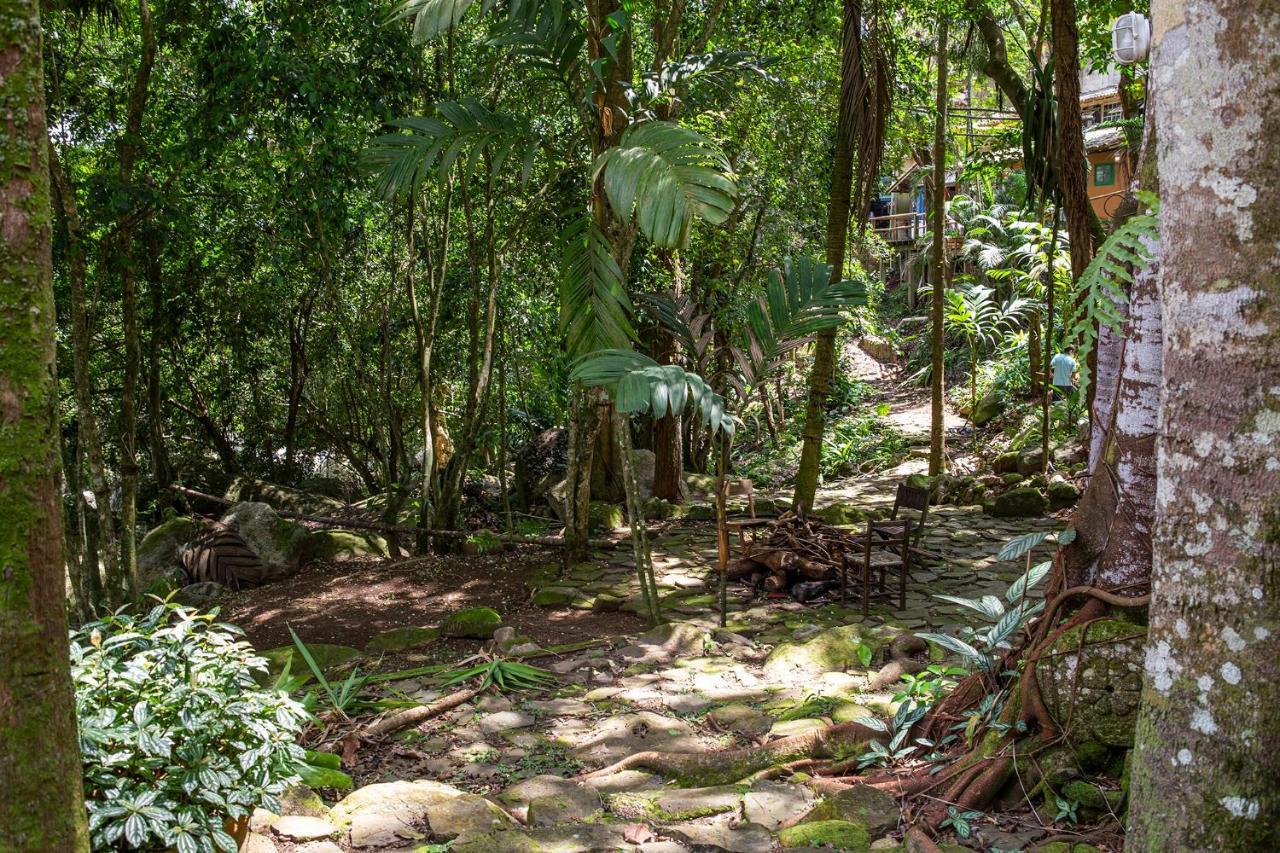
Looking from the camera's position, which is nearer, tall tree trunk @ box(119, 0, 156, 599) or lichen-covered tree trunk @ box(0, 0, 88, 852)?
lichen-covered tree trunk @ box(0, 0, 88, 852)

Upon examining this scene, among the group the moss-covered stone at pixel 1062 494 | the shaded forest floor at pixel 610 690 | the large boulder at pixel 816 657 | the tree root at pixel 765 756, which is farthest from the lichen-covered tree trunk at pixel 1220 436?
the moss-covered stone at pixel 1062 494

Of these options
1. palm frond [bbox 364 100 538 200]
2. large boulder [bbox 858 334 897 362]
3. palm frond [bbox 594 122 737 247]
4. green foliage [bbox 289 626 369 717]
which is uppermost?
palm frond [bbox 364 100 538 200]

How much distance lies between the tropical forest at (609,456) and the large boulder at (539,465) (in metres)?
0.05

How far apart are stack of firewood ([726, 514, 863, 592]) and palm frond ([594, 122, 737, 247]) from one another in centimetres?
254

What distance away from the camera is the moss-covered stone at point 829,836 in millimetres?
2756

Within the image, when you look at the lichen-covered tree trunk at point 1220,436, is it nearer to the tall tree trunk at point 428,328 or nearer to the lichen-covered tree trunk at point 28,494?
the lichen-covered tree trunk at point 28,494

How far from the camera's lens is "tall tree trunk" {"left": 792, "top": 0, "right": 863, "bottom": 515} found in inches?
267

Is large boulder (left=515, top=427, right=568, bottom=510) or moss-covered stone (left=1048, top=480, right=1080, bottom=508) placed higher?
large boulder (left=515, top=427, right=568, bottom=510)

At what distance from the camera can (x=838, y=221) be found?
7375mm

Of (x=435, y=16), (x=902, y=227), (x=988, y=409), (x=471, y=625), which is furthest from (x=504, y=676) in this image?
(x=902, y=227)

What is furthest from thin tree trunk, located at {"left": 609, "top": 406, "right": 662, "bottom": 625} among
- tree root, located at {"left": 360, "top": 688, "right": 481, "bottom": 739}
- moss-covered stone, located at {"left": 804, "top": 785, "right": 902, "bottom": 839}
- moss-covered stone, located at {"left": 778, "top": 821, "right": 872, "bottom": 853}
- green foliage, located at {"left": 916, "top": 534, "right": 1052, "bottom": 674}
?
moss-covered stone, located at {"left": 778, "top": 821, "right": 872, "bottom": 853}

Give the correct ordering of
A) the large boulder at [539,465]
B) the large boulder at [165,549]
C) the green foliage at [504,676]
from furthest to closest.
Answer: the large boulder at [539,465]
the large boulder at [165,549]
the green foliage at [504,676]

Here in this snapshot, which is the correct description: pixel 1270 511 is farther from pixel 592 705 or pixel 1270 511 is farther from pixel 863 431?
pixel 863 431

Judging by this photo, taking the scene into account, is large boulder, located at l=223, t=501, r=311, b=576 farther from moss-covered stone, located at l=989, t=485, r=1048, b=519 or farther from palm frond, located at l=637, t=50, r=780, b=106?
moss-covered stone, located at l=989, t=485, r=1048, b=519
